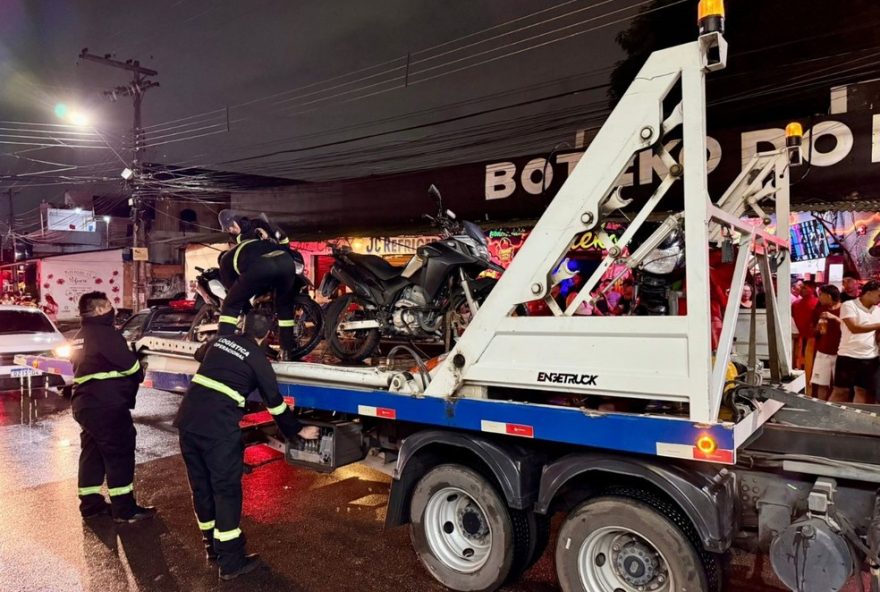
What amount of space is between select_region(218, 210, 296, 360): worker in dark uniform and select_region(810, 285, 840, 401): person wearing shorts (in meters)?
6.72

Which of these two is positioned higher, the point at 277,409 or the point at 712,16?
the point at 712,16

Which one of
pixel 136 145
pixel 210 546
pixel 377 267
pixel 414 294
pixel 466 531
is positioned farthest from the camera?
pixel 136 145

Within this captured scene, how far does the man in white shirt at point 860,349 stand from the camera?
6.66 meters

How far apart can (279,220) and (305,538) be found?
10562 millimetres

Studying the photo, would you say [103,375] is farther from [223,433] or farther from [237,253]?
[223,433]

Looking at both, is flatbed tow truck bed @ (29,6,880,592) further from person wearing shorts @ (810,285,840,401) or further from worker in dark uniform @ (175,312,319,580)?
person wearing shorts @ (810,285,840,401)

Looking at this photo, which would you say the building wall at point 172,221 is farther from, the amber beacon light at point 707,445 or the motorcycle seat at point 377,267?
the amber beacon light at point 707,445

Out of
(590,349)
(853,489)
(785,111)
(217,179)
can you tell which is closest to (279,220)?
(785,111)

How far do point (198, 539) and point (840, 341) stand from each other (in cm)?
750

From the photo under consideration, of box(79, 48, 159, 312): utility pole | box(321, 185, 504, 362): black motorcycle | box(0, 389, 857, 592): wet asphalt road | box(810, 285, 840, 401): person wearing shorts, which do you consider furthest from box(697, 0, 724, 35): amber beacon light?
box(79, 48, 159, 312): utility pole

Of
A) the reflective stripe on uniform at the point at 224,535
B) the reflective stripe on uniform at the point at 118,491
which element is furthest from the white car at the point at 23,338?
the reflective stripe on uniform at the point at 224,535

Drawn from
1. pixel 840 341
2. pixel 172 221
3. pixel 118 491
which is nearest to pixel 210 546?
pixel 118 491

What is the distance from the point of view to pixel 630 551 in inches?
128

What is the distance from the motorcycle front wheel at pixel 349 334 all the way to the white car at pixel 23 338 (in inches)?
269
